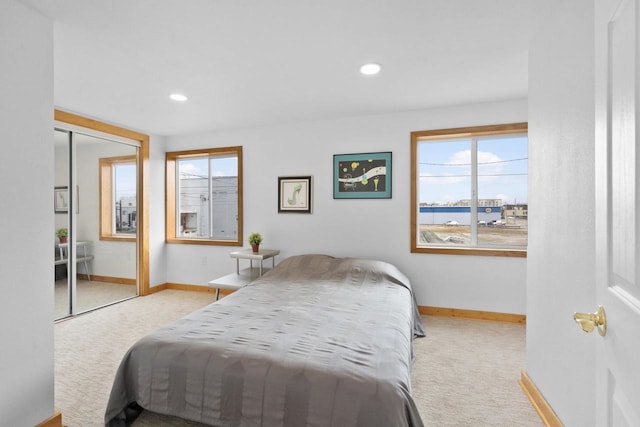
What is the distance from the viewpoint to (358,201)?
385 centimetres

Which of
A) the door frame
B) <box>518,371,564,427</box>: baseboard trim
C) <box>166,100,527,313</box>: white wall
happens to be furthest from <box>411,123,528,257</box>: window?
the door frame

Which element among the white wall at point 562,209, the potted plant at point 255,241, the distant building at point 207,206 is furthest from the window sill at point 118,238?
the white wall at point 562,209

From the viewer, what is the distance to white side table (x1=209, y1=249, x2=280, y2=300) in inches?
142

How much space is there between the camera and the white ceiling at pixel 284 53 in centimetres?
179

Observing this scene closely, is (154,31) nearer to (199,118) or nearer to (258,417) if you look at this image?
(199,118)

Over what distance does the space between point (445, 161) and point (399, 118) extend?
0.74 meters

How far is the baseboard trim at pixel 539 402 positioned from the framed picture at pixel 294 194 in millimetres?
2701

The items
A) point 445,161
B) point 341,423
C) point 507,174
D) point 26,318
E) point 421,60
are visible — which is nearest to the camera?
point 341,423

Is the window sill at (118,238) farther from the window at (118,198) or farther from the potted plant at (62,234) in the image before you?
the potted plant at (62,234)

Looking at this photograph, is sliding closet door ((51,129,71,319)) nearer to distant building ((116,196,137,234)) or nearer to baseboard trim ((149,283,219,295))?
distant building ((116,196,137,234))

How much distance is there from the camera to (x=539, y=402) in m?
1.90

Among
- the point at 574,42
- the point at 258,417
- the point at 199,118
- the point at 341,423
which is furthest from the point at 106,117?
the point at 574,42

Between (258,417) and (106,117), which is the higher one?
(106,117)

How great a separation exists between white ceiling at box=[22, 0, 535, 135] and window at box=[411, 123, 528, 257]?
0.49m
